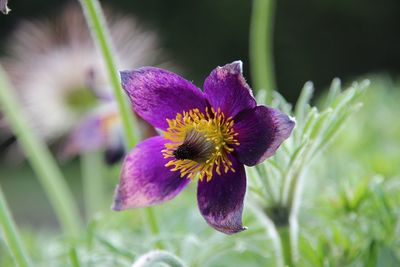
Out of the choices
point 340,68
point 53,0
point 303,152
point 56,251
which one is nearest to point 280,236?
point 303,152

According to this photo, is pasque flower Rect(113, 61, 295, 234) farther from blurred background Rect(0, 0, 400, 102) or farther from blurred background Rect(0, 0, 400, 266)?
blurred background Rect(0, 0, 400, 102)

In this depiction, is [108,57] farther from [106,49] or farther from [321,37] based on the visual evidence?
[321,37]

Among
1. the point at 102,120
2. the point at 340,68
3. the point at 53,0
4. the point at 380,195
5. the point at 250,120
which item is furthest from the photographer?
the point at 53,0

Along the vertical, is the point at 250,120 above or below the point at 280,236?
above

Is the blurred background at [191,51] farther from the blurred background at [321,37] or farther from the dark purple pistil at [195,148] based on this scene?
the dark purple pistil at [195,148]

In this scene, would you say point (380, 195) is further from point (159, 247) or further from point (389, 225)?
point (159, 247)

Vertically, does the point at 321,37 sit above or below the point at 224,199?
below

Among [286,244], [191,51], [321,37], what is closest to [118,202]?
[286,244]
